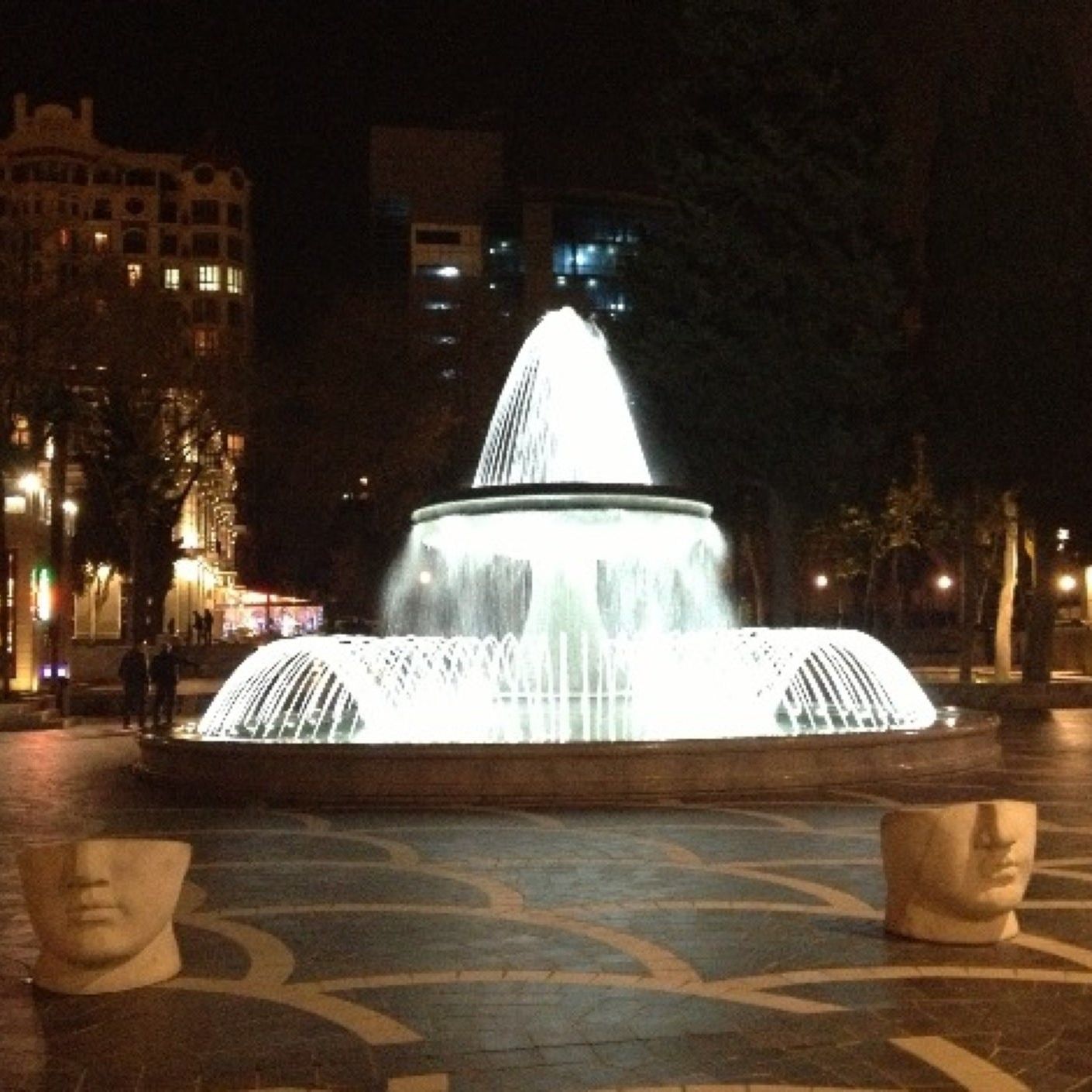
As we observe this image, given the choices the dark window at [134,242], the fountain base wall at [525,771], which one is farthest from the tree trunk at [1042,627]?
the dark window at [134,242]

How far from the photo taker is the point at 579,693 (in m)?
20.3

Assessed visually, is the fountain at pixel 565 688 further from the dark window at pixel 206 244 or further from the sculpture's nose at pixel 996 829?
the dark window at pixel 206 244

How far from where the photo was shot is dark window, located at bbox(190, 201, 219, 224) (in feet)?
402

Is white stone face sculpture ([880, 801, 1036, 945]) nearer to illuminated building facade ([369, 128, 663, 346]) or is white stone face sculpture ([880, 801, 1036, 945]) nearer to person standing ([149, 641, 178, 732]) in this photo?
person standing ([149, 641, 178, 732])

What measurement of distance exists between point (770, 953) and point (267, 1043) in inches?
109

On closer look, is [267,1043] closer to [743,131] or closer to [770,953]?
[770,953]

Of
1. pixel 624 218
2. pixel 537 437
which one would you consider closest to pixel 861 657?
pixel 537 437

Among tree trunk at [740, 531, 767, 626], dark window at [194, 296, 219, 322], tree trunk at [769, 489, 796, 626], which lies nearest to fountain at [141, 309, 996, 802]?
tree trunk at [769, 489, 796, 626]

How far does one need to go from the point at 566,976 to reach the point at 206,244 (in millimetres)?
119513

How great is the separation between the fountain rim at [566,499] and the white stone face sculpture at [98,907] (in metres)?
11.6

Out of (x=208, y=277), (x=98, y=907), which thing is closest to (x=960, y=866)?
(x=98, y=907)

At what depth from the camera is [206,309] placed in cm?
12181

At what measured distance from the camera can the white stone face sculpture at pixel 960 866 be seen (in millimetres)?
8555

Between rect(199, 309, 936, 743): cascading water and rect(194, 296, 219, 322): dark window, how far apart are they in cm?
9773
